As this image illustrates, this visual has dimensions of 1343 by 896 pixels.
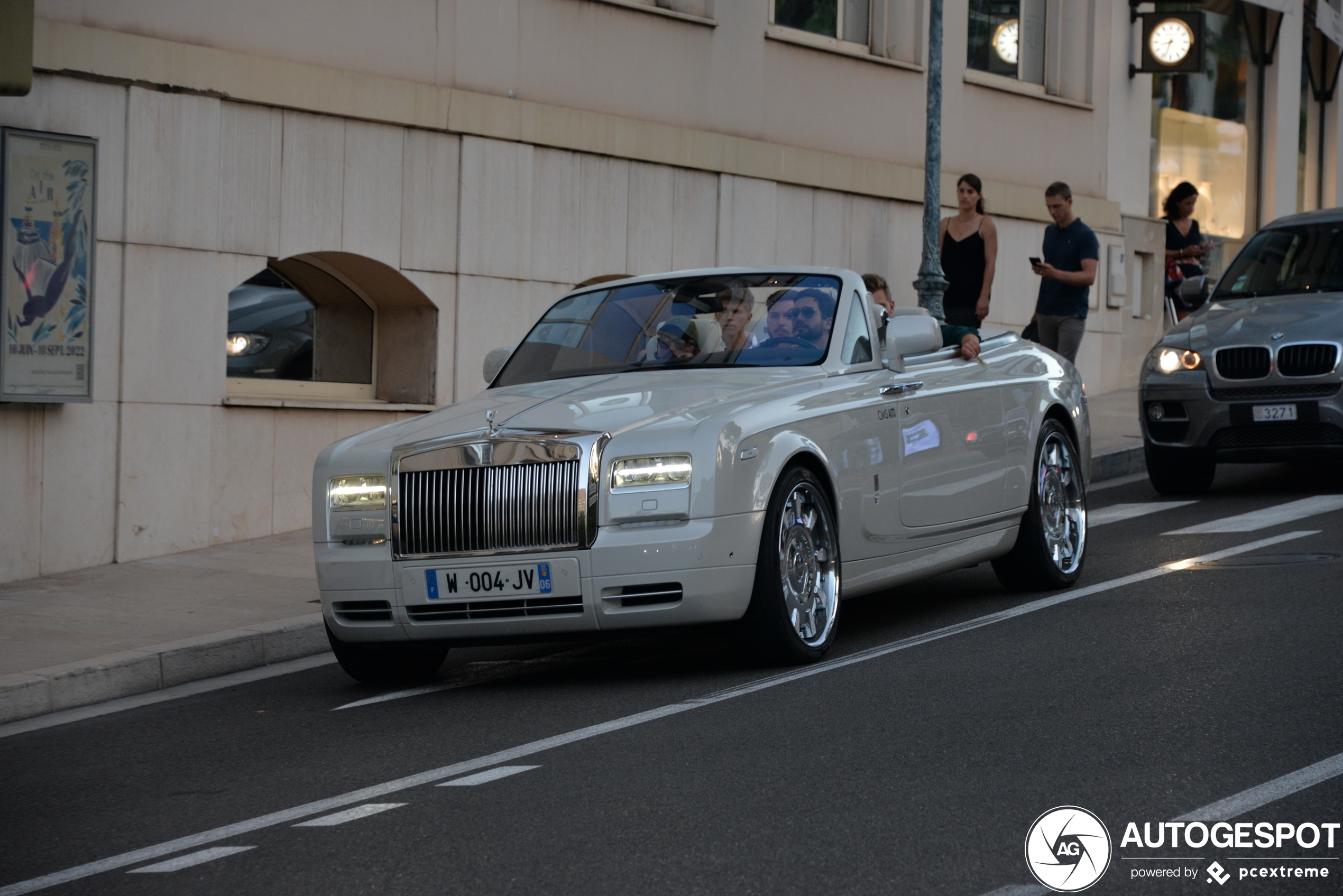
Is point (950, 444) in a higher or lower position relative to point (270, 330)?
lower

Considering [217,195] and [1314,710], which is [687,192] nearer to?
[217,195]

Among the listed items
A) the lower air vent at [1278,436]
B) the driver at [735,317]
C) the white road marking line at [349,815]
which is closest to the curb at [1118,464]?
the lower air vent at [1278,436]

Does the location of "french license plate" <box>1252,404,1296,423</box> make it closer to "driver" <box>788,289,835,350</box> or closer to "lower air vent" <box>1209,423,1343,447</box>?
"lower air vent" <box>1209,423,1343,447</box>

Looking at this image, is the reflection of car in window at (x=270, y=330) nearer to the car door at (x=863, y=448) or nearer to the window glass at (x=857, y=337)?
the window glass at (x=857, y=337)

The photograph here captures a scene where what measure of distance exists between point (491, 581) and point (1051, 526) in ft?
11.6

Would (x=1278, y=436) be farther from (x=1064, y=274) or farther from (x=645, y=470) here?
(x=645, y=470)

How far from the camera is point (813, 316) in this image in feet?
26.8

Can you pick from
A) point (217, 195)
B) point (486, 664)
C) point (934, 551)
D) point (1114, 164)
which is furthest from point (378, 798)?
→ point (1114, 164)

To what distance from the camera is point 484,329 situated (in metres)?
14.2

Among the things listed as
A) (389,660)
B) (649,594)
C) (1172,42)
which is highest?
(1172,42)

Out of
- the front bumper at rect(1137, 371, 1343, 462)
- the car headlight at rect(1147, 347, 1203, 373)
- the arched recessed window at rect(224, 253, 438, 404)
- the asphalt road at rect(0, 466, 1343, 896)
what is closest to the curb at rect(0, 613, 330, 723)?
the asphalt road at rect(0, 466, 1343, 896)

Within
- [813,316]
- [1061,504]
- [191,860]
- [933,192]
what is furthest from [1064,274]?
[191,860]

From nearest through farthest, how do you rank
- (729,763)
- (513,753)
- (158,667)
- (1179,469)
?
(729,763) → (513,753) → (158,667) → (1179,469)

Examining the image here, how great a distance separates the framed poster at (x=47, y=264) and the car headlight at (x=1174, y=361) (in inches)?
288
